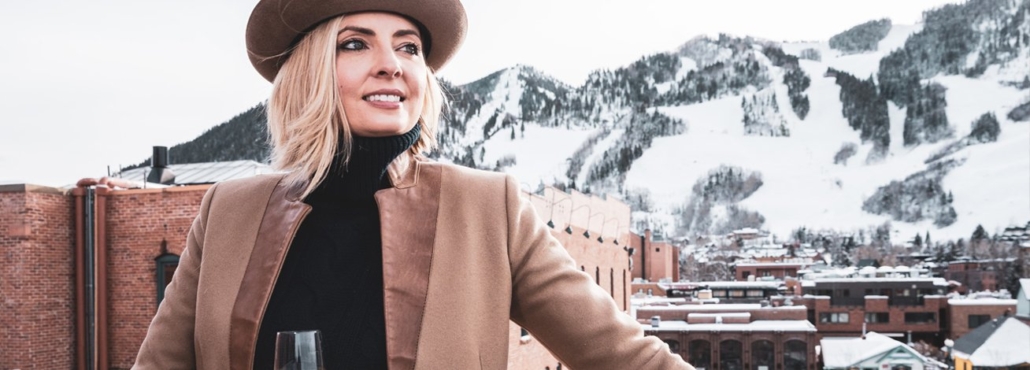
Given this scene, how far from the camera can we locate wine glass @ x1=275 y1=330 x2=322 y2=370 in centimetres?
111

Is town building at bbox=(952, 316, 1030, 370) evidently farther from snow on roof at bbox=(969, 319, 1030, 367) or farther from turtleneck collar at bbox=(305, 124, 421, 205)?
turtleneck collar at bbox=(305, 124, 421, 205)

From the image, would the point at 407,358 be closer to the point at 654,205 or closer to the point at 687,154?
the point at 654,205

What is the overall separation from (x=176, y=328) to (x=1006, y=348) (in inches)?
1695

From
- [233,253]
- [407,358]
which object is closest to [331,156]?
[233,253]

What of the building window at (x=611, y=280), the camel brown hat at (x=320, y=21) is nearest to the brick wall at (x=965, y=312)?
the building window at (x=611, y=280)

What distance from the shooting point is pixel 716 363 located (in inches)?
1618

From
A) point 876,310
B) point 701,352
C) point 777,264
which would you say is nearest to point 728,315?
point 701,352

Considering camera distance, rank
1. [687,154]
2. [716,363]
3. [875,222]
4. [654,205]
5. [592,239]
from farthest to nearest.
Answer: [687,154]
[654,205]
[875,222]
[716,363]
[592,239]

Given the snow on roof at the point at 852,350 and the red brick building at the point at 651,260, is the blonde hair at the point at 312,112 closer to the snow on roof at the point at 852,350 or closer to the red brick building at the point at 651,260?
the snow on roof at the point at 852,350

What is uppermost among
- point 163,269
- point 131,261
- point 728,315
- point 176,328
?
Answer: point 176,328

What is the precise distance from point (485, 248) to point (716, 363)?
1641 inches

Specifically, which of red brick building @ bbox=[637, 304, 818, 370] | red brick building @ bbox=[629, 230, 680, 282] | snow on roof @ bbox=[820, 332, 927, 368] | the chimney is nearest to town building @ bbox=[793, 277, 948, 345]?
red brick building @ bbox=[637, 304, 818, 370]

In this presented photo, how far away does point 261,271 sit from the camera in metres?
1.43

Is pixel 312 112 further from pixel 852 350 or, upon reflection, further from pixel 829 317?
pixel 829 317
